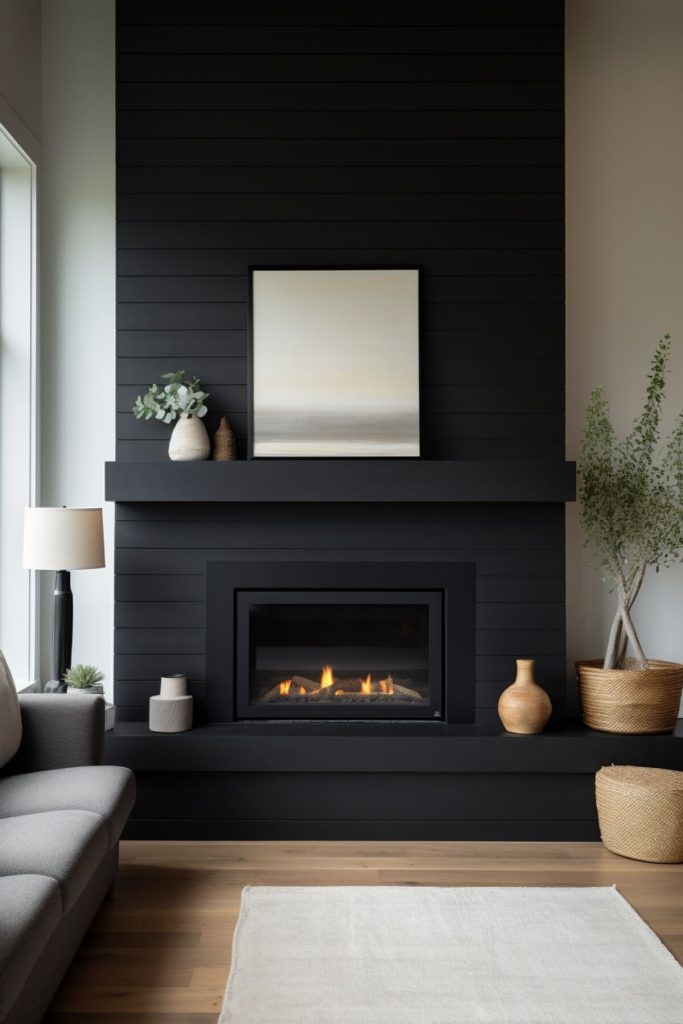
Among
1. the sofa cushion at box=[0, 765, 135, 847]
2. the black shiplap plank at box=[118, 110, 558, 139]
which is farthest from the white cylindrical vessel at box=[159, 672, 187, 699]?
the black shiplap plank at box=[118, 110, 558, 139]

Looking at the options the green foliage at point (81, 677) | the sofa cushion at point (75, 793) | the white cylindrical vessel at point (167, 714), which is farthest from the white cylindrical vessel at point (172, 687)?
the sofa cushion at point (75, 793)

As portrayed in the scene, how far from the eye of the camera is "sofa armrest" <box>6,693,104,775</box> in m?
3.18

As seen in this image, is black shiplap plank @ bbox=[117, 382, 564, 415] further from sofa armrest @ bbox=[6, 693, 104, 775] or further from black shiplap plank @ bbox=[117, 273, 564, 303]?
sofa armrest @ bbox=[6, 693, 104, 775]

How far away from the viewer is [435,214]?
4.11 meters

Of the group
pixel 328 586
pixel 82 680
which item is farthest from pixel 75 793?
pixel 328 586

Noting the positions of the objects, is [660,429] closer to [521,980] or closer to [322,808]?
[322,808]

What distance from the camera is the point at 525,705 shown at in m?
3.88

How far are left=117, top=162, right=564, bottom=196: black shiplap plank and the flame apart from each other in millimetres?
2054

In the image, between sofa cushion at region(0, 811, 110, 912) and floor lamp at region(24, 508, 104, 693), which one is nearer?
sofa cushion at region(0, 811, 110, 912)

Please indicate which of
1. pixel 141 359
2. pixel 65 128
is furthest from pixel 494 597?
pixel 65 128

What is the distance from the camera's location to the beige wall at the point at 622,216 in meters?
4.39

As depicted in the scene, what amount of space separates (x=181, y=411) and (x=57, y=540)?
0.75 meters

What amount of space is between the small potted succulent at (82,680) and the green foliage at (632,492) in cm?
216

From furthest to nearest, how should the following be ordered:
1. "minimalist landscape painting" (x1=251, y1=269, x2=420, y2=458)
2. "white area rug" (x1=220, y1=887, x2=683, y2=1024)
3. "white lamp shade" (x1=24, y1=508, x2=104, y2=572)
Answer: "minimalist landscape painting" (x1=251, y1=269, x2=420, y2=458)
"white lamp shade" (x1=24, y1=508, x2=104, y2=572)
"white area rug" (x1=220, y1=887, x2=683, y2=1024)
